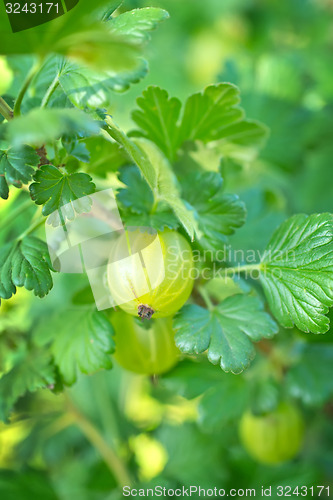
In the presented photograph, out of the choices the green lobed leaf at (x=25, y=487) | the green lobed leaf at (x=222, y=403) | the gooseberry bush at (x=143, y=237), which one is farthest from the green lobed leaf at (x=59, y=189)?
the green lobed leaf at (x=25, y=487)

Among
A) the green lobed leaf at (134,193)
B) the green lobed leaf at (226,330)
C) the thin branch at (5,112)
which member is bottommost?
the green lobed leaf at (226,330)

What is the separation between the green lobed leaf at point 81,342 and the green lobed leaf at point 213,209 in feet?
0.50

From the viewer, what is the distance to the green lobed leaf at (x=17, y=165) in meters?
0.47

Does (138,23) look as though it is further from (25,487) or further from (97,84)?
(25,487)

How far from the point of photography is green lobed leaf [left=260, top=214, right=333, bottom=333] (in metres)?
0.49

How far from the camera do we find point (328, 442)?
101 cm

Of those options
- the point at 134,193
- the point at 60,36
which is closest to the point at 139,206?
the point at 134,193

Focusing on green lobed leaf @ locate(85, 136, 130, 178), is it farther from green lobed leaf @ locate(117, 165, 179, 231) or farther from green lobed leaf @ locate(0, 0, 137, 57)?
green lobed leaf @ locate(0, 0, 137, 57)

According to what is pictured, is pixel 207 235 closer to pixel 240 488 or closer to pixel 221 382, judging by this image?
pixel 221 382

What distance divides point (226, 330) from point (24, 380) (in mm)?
270

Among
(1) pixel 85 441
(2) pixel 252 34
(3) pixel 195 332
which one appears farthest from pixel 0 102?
(2) pixel 252 34

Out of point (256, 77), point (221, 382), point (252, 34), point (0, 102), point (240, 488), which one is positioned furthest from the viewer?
point (252, 34)

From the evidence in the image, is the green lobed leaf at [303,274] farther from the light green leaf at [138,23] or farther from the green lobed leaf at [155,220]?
the light green leaf at [138,23]

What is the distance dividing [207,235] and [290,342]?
40cm
